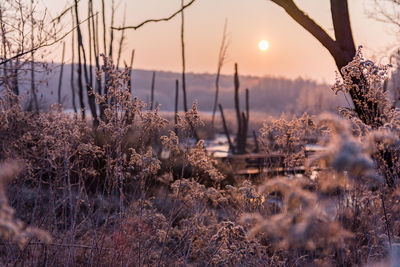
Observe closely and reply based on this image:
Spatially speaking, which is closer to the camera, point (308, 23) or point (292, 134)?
point (292, 134)

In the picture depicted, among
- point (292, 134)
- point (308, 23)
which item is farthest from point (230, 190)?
point (308, 23)

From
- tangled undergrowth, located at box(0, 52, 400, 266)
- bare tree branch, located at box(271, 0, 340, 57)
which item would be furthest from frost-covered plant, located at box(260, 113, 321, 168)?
bare tree branch, located at box(271, 0, 340, 57)

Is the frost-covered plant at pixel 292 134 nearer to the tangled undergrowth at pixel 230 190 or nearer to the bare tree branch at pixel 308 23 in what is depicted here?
the tangled undergrowth at pixel 230 190

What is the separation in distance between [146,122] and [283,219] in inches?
71.3

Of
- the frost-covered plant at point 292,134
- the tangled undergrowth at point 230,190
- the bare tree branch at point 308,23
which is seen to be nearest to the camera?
the tangled undergrowth at point 230,190

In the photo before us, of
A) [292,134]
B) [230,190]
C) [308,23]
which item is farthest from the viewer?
[308,23]

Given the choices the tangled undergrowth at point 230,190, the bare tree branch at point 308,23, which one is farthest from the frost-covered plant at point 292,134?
the bare tree branch at point 308,23

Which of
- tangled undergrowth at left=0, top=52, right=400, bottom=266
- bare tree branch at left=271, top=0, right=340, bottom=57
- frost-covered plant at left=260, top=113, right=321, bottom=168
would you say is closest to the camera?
tangled undergrowth at left=0, top=52, right=400, bottom=266

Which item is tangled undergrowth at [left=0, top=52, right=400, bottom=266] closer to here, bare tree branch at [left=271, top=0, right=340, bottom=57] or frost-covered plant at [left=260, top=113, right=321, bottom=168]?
frost-covered plant at [left=260, top=113, right=321, bottom=168]

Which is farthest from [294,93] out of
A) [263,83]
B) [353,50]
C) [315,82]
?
[353,50]

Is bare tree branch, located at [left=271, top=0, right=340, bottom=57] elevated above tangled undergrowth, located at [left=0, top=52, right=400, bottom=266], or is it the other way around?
bare tree branch, located at [left=271, top=0, right=340, bottom=57]

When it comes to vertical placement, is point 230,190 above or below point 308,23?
below

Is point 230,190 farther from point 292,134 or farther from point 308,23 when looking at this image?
point 308,23

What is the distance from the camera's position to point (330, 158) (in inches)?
39.4
